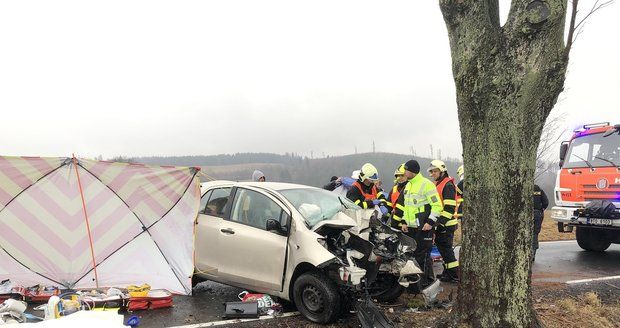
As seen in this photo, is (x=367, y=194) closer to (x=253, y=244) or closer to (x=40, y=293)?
(x=253, y=244)

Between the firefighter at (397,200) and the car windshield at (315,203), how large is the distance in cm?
124

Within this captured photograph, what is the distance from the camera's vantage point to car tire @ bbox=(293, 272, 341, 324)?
4.89 m

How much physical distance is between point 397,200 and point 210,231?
307 centimetres

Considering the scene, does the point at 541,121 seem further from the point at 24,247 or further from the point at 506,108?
the point at 24,247

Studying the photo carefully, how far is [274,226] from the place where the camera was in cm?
533

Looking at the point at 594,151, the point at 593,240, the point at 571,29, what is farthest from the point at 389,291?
the point at 593,240

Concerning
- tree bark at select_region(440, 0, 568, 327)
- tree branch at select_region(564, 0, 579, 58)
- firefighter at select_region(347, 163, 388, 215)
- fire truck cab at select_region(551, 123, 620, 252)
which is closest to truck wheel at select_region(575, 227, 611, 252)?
fire truck cab at select_region(551, 123, 620, 252)

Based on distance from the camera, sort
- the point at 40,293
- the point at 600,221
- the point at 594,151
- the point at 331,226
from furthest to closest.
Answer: the point at 594,151
the point at 600,221
the point at 40,293
the point at 331,226

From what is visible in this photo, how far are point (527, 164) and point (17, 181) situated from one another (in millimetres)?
6284

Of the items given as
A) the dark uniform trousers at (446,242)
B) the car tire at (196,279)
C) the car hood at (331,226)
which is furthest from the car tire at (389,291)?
the car tire at (196,279)

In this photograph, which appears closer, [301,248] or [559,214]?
[301,248]

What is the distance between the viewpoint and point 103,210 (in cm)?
638

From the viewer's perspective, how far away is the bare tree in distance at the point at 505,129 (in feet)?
12.3

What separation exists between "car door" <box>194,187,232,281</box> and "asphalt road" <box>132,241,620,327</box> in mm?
443
